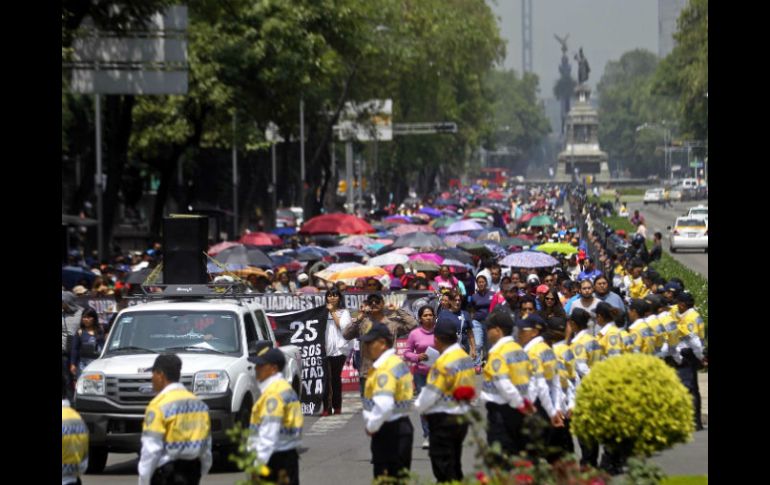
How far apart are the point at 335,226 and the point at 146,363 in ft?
91.9

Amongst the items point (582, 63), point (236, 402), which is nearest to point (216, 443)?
point (236, 402)

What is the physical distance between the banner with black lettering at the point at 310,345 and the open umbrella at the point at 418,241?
1634 centimetres

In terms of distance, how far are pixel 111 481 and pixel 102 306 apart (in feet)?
29.1

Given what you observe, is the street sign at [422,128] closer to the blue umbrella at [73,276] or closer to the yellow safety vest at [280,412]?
the blue umbrella at [73,276]

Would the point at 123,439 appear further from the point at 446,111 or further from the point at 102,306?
the point at 446,111

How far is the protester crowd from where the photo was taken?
1179 cm

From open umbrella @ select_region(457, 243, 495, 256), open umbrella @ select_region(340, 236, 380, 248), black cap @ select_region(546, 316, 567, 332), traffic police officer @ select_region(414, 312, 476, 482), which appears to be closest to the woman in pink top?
black cap @ select_region(546, 316, 567, 332)

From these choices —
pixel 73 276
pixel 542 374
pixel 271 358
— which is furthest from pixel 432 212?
pixel 271 358

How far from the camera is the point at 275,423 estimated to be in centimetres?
1077

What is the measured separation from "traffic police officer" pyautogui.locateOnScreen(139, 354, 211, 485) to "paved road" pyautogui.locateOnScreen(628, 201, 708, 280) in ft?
100

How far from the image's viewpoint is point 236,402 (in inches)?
618

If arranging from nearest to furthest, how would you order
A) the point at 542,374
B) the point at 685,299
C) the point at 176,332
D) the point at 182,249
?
the point at 542,374, the point at 176,332, the point at 685,299, the point at 182,249

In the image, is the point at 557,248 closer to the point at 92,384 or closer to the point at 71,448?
the point at 92,384

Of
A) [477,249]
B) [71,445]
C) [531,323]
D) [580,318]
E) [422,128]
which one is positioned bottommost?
[477,249]
